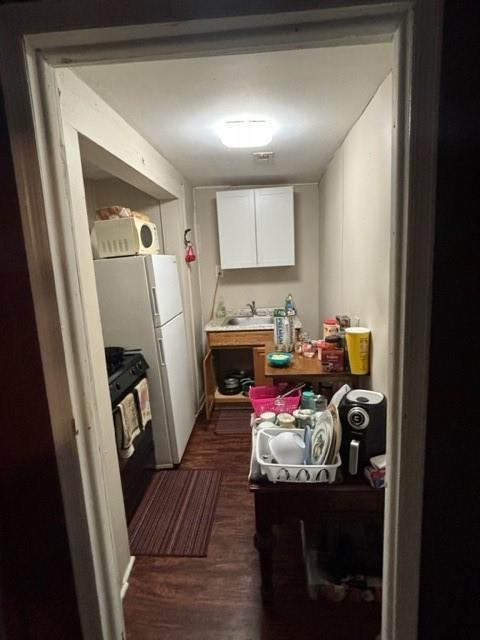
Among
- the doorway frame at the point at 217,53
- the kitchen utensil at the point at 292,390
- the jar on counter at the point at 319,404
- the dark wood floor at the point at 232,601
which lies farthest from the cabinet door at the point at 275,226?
the doorway frame at the point at 217,53

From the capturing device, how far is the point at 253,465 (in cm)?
134

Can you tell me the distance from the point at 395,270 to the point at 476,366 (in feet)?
0.87

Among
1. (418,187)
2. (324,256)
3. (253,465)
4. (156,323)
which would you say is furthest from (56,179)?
(324,256)

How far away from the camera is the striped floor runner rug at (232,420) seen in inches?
115

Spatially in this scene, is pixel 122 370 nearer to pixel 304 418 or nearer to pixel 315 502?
pixel 304 418

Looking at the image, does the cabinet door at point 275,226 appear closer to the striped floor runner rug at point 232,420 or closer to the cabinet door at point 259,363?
the cabinet door at point 259,363

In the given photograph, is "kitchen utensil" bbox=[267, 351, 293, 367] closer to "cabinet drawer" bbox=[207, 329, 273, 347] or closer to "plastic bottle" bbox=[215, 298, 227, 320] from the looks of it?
"cabinet drawer" bbox=[207, 329, 273, 347]

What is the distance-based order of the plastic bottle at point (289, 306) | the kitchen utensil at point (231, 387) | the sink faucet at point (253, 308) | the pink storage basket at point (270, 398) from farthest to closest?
the sink faucet at point (253, 308)
the kitchen utensil at point (231, 387)
the plastic bottle at point (289, 306)
the pink storage basket at point (270, 398)

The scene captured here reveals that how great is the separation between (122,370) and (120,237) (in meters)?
0.87

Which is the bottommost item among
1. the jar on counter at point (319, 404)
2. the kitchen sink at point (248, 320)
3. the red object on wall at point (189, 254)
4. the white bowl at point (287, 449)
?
the white bowl at point (287, 449)

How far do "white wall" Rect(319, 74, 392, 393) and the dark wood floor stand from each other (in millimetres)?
950

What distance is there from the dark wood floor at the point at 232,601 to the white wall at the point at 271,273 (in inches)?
88.1

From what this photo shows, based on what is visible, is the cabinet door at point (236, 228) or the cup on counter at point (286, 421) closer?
the cup on counter at point (286, 421)

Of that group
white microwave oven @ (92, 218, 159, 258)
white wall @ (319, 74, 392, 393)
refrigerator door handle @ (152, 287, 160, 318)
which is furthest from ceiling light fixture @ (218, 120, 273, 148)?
refrigerator door handle @ (152, 287, 160, 318)
